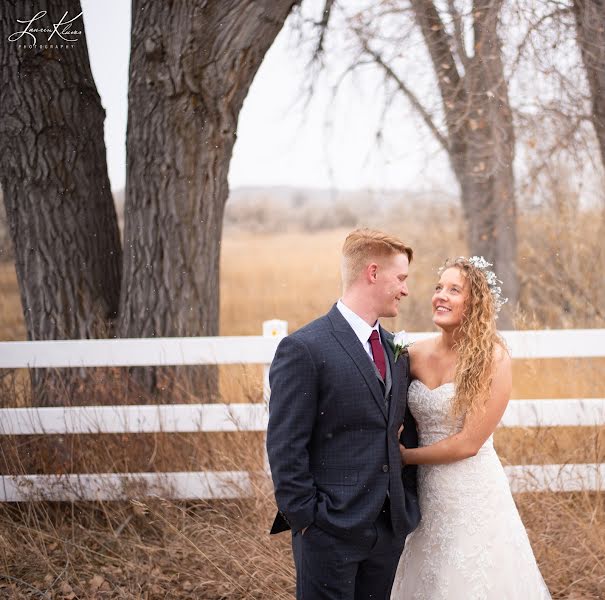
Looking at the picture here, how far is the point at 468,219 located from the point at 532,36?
4.48m

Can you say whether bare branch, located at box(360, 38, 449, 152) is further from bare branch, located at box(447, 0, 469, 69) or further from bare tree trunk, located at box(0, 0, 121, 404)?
bare tree trunk, located at box(0, 0, 121, 404)

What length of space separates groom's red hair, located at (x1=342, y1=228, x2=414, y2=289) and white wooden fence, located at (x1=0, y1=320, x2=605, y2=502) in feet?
6.96

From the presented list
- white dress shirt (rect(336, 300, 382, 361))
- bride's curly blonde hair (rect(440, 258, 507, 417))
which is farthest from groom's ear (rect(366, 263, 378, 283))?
bride's curly blonde hair (rect(440, 258, 507, 417))

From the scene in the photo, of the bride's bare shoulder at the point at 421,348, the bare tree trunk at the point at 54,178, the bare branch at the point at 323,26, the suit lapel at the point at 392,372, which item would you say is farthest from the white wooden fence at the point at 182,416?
the bare branch at the point at 323,26

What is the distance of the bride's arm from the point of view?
314 centimetres

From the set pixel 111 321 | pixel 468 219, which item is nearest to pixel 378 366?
pixel 111 321

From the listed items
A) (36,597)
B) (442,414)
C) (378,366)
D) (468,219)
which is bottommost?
(36,597)

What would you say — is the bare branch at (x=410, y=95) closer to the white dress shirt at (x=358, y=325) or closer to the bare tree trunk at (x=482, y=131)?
the bare tree trunk at (x=482, y=131)

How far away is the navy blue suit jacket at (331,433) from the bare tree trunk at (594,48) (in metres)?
4.79

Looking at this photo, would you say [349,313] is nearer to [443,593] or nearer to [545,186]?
[443,593]

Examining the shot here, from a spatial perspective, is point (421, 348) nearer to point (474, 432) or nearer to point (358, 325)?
point (474, 432)

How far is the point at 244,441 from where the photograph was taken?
5098mm

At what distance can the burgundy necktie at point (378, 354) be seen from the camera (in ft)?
9.66

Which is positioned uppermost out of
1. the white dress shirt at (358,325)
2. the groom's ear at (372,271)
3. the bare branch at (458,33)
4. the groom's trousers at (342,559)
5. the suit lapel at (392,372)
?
the bare branch at (458,33)
